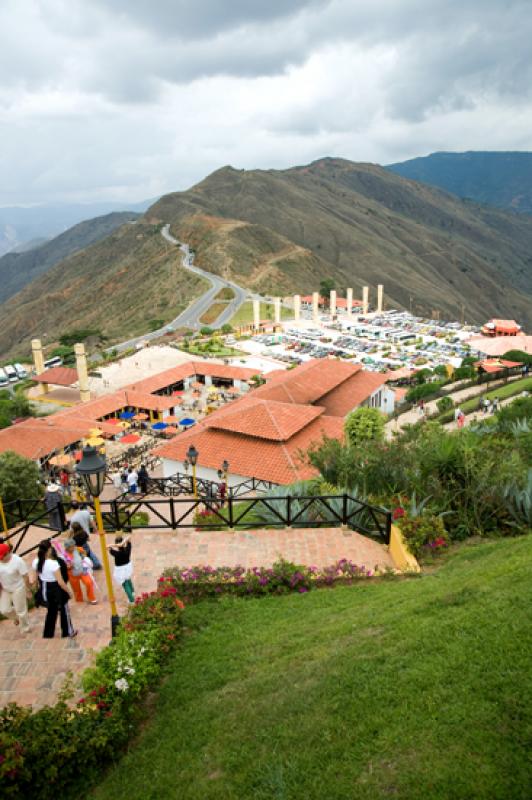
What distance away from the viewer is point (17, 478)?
1942cm

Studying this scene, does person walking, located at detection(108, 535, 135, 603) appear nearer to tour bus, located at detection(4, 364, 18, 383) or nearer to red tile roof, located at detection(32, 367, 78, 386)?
red tile roof, located at detection(32, 367, 78, 386)

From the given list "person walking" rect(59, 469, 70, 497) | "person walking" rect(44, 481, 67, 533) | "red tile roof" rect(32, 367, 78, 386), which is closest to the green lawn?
"red tile roof" rect(32, 367, 78, 386)

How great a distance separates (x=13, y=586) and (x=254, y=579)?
131 inches

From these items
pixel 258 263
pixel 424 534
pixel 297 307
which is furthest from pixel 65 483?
pixel 258 263

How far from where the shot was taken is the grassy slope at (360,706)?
13.2ft

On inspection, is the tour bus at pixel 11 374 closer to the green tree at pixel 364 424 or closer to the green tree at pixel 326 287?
the green tree at pixel 326 287

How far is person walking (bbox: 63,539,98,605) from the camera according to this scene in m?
7.87

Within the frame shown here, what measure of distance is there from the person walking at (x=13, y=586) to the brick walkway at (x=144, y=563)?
32cm

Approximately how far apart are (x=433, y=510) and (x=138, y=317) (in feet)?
268

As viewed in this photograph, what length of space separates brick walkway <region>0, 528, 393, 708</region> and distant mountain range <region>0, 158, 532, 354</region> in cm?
6978

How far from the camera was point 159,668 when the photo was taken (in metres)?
6.24

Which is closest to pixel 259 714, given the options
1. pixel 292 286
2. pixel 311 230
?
pixel 292 286

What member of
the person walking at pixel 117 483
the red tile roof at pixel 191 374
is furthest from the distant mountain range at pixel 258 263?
the person walking at pixel 117 483

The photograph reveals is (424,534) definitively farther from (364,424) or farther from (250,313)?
(250,313)
